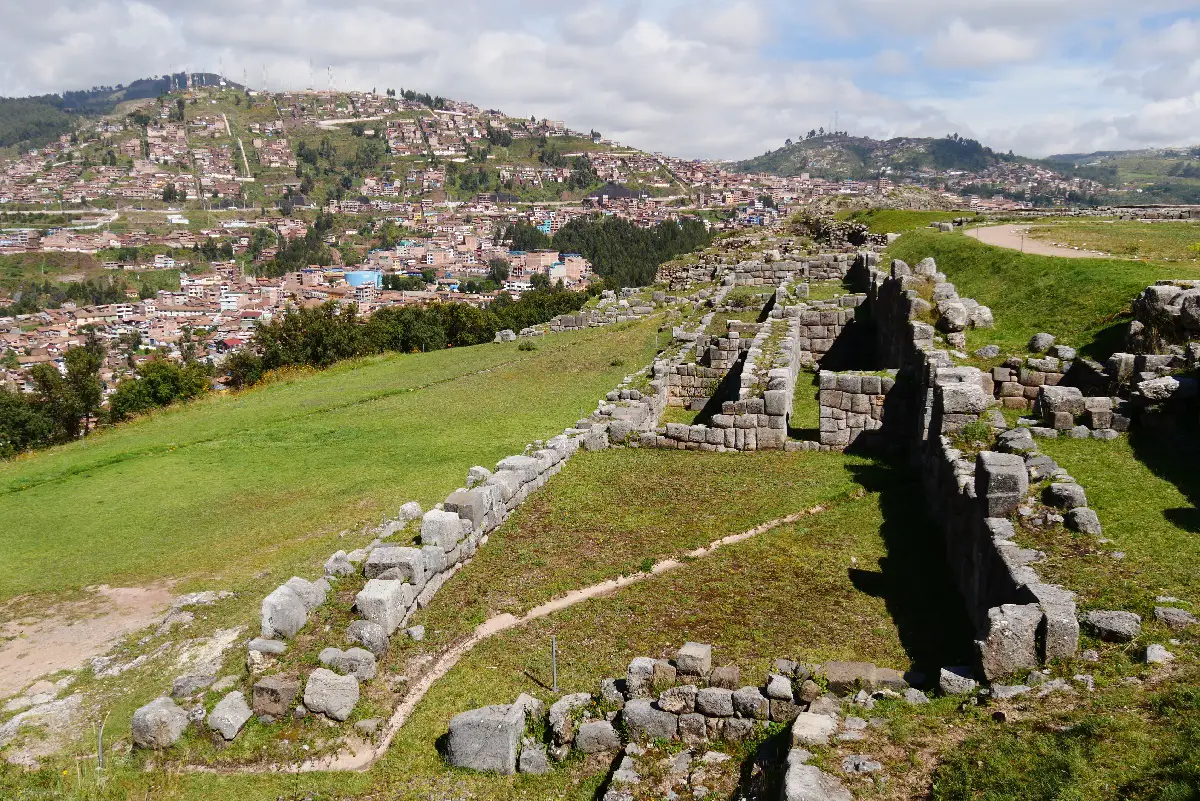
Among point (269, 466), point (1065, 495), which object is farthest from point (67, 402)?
point (1065, 495)

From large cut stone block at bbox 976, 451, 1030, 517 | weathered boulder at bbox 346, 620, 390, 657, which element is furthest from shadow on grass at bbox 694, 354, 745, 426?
weathered boulder at bbox 346, 620, 390, 657

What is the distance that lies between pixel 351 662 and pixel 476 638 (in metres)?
1.81

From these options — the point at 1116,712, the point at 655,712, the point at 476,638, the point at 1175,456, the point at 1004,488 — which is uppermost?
the point at 1004,488

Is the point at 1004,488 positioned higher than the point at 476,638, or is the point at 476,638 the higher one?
the point at 1004,488

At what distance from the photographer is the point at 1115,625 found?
7.30 metres

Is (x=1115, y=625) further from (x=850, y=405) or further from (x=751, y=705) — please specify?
(x=850, y=405)

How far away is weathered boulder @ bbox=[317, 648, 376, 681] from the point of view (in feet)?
31.1

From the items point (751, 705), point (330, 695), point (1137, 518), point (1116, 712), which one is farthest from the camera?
point (1137, 518)

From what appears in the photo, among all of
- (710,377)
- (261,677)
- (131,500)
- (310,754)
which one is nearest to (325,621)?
(261,677)

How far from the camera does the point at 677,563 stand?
12516 mm

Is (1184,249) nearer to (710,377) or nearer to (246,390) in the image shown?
(710,377)

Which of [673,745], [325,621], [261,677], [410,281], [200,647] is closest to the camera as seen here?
[673,745]

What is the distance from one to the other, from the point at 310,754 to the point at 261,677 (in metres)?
1.35

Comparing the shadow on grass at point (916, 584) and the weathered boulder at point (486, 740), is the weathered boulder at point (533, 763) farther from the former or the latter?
the shadow on grass at point (916, 584)
